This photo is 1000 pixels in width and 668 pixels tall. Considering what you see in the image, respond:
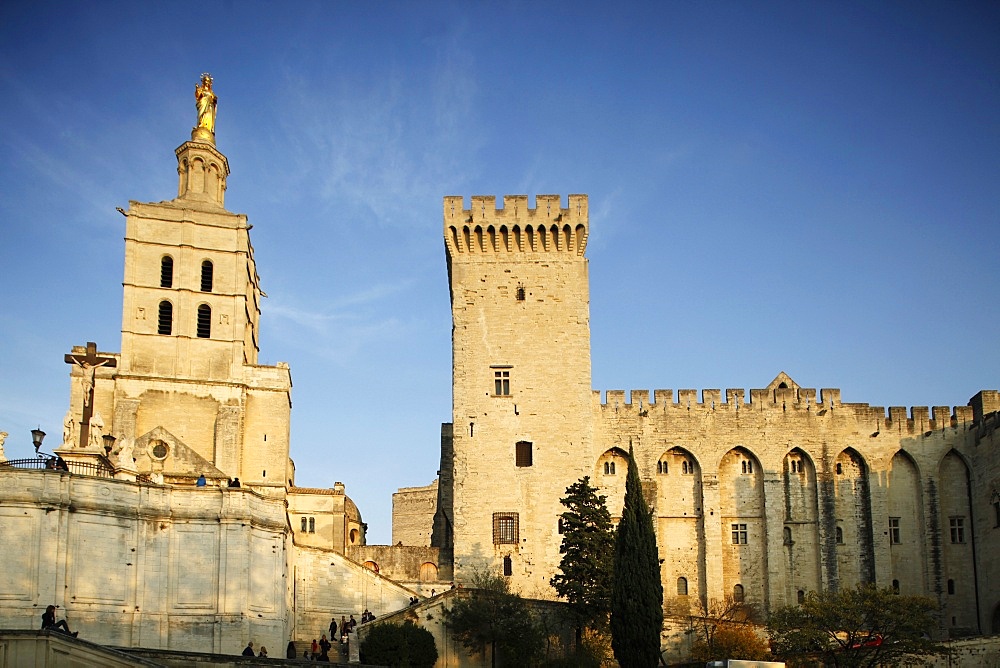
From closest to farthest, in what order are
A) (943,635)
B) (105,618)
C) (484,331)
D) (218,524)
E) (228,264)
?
(105,618) < (218,524) < (943,635) < (484,331) < (228,264)

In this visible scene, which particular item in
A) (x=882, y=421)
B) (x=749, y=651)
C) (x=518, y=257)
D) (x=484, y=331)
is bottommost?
(x=749, y=651)

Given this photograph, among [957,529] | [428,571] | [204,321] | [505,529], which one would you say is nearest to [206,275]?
[204,321]

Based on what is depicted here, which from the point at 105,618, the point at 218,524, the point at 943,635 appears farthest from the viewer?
the point at 943,635

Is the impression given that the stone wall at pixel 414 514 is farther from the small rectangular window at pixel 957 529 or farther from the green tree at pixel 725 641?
the small rectangular window at pixel 957 529

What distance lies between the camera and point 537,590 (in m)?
47.7

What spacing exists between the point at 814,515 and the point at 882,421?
195 inches

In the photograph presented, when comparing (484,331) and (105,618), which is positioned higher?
(484,331)

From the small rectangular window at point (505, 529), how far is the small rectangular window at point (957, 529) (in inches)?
739

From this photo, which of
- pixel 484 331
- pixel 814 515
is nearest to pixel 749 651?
pixel 814 515

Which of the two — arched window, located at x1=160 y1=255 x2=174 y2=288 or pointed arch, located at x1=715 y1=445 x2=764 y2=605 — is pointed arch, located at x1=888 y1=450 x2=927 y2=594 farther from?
arched window, located at x1=160 y1=255 x2=174 y2=288

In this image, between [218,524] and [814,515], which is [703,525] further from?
[218,524]

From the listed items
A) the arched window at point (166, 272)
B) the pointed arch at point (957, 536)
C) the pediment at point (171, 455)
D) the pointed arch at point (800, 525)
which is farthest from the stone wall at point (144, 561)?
the pointed arch at point (957, 536)

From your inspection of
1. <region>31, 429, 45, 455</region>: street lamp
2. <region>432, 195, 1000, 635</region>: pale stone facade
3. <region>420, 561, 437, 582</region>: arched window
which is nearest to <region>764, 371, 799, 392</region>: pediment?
<region>432, 195, 1000, 635</region>: pale stone facade

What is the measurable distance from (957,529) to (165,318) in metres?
36.6
